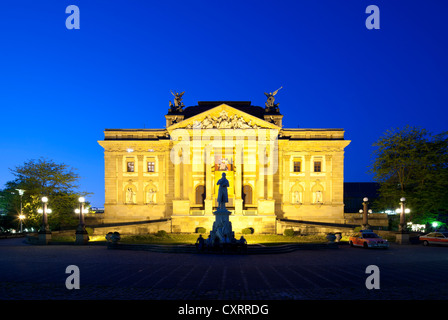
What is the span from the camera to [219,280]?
15.0 metres

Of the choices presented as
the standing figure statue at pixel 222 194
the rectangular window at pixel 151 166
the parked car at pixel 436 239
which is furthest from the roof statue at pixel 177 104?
the parked car at pixel 436 239

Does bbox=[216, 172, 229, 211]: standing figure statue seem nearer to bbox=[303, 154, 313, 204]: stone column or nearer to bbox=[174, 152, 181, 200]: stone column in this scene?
bbox=[174, 152, 181, 200]: stone column

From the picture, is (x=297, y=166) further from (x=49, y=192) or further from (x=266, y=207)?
(x=49, y=192)

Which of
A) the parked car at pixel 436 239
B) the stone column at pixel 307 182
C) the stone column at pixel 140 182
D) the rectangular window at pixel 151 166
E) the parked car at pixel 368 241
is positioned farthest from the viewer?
the rectangular window at pixel 151 166

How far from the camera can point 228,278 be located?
15531 millimetres

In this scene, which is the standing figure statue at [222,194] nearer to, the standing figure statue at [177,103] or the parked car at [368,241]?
the parked car at [368,241]

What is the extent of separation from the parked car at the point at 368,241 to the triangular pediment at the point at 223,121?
2516 centimetres

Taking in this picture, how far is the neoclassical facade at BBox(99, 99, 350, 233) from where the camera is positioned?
55.2m

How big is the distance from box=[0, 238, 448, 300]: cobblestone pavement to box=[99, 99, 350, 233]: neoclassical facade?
34.9 m

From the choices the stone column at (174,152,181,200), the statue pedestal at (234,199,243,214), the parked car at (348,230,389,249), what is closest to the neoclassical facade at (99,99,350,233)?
the stone column at (174,152,181,200)

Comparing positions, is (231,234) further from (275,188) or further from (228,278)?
(275,188)

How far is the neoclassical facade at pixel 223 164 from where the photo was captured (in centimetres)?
5519

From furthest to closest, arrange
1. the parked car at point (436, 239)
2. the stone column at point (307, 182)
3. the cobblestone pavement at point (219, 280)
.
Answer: the stone column at point (307, 182) → the parked car at point (436, 239) → the cobblestone pavement at point (219, 280)

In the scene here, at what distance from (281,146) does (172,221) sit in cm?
2191
